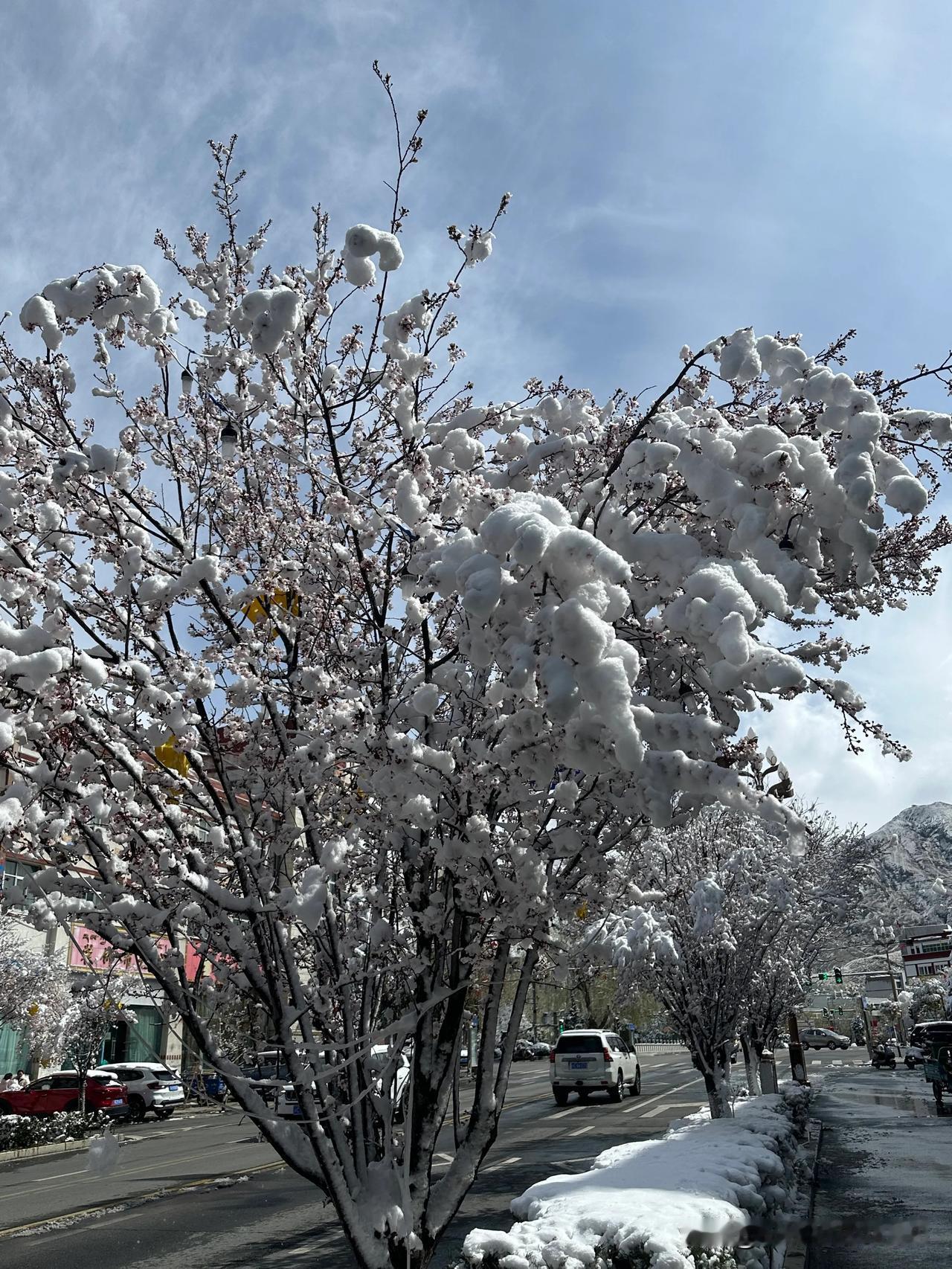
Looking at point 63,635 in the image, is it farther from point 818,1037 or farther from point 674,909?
point 818,1037

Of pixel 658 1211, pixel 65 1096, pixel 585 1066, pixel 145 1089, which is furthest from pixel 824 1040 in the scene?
pixel 658 1211

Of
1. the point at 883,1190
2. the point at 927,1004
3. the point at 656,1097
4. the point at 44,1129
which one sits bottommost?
the point at 656,1097

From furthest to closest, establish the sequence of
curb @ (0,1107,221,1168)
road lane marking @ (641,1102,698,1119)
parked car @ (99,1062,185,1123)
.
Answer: parked car @ (99,1062,185,1123) → road lane marking @ (641,1102,698,1119) → curb @ (0,1107,221,1168)

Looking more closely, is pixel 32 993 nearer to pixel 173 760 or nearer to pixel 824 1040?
pixel 173 760

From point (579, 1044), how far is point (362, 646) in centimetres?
2761

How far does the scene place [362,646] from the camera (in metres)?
4.11

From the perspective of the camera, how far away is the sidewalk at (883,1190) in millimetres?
9203

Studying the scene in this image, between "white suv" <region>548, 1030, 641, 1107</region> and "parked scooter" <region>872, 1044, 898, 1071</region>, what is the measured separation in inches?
832

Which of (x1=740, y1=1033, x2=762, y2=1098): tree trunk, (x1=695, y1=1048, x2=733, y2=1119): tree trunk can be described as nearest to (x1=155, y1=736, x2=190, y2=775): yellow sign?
(x1=695, y1=1048, x2=733, y2=1119): tree trunk

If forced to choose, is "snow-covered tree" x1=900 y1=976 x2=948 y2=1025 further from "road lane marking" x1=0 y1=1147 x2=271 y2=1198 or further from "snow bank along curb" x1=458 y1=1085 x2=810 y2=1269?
"snow bank along curb" x1=458 y1=1085 x2=810 y2=1269

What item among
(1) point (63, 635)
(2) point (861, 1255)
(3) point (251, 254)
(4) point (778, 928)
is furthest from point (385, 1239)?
(4) point (778, 928)

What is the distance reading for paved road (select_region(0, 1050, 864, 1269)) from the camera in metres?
10.1

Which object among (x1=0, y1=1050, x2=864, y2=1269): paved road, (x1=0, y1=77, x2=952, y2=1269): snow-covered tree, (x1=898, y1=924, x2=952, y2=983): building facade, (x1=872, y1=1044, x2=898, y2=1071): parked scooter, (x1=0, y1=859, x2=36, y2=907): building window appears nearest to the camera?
(x1=0, y1=77, x2=952, y2=1269): snow-covered tree

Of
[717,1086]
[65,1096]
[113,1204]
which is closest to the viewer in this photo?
[717,1086]
